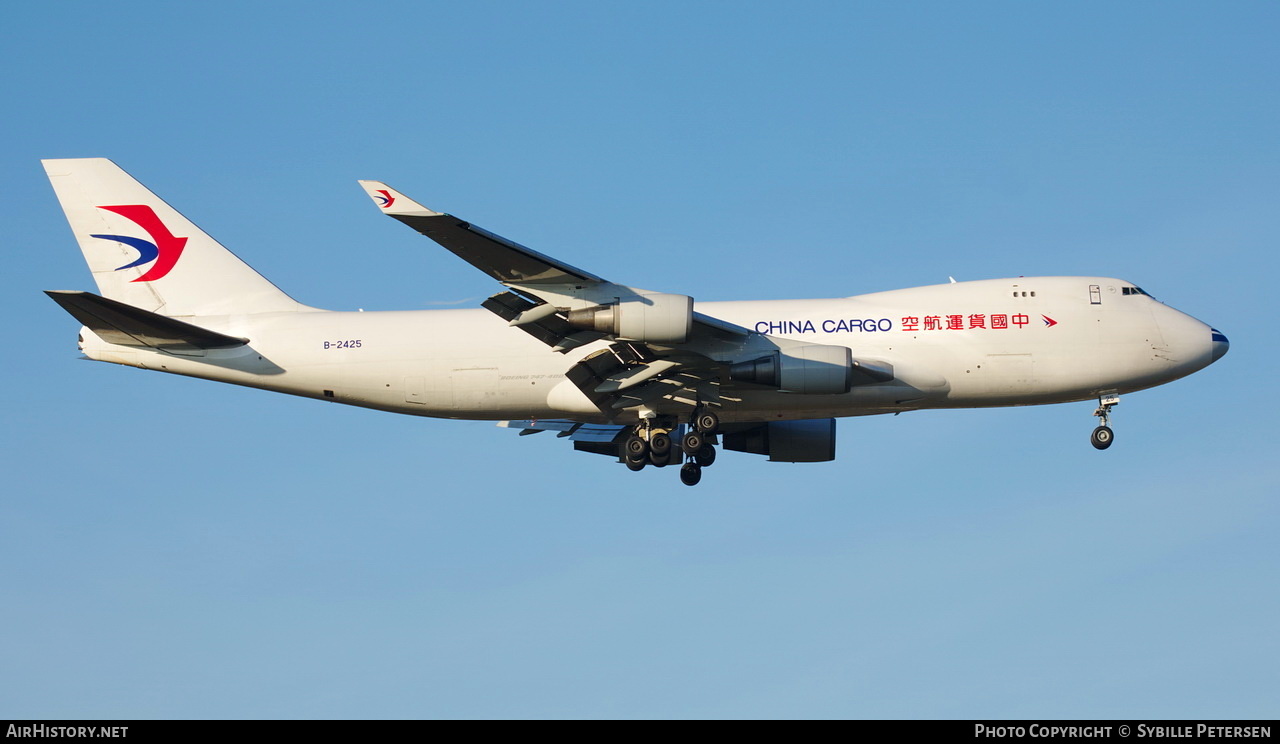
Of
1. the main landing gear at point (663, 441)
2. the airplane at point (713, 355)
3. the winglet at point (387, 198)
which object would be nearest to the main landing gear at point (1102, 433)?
the airplane at point (713, 355)

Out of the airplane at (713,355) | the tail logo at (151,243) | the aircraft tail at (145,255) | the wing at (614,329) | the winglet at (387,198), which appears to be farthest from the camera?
the tail logo at (151,243)

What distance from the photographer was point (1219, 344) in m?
37.3

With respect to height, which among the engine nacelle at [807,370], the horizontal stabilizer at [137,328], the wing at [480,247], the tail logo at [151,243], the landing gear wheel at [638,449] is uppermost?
the tail logo at [151,243]

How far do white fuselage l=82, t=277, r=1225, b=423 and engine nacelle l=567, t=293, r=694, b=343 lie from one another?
11.4 feet

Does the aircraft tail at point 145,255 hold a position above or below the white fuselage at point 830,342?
above

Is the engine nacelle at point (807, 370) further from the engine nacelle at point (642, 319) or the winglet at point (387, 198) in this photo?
the winglet at point (387, 198)

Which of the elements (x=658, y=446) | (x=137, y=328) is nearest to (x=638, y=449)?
(x=658, y=446)

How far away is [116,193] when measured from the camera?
38.7 meters

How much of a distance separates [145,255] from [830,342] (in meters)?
19.8

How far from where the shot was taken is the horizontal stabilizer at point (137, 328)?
33.7 meters

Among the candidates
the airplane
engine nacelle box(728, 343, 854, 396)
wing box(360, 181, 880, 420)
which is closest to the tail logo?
the airplane

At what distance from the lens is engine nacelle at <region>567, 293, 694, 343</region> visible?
31922mm

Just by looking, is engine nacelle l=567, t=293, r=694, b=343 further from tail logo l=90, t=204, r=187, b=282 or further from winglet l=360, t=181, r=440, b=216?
tail logo l=90, t=204, r=187, b=282

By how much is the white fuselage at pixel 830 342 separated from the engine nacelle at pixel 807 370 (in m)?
1.33
